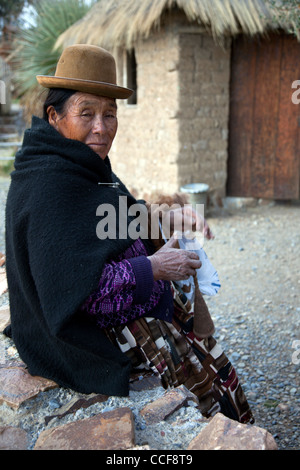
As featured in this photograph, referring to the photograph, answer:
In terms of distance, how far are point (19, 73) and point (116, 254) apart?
27.7 feet

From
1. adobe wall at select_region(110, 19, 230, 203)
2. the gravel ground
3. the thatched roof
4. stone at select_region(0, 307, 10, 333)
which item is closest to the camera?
the gravel ground

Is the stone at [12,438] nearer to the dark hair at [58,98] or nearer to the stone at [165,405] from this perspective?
the stone at [165,405]

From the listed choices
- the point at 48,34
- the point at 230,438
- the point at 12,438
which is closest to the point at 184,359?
the point at 230,438

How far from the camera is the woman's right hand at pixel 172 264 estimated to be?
1579 millimetres

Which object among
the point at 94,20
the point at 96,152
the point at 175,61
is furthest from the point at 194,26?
the point at 96,152

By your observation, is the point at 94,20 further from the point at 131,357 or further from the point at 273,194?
the point at 131,357

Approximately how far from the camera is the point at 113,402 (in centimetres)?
153

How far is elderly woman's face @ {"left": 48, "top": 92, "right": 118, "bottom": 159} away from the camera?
1.61 meters

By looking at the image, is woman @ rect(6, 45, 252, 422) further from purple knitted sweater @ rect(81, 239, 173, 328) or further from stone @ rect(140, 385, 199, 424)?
stone @ rect(140, 385, 199, 424)

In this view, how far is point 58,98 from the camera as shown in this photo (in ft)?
5.33

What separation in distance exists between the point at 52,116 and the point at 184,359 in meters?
1.14

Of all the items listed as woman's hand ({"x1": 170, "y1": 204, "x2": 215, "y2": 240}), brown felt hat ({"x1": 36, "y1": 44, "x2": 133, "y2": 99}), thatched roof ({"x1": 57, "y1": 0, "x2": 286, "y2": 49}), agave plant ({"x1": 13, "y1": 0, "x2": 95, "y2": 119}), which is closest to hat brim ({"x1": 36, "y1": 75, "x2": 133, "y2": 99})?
brown felt hat ({"x1": 36, "y1": 44, "x2": 133, "y2": 99})

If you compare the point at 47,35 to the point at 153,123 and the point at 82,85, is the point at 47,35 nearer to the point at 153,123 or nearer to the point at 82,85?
the point at 153,123

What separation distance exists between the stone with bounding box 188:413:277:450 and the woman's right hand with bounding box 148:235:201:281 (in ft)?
1.65
